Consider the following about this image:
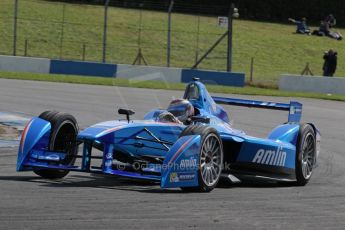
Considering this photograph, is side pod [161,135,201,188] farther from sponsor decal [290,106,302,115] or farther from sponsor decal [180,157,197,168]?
sponsor decal [290,106,302,115]

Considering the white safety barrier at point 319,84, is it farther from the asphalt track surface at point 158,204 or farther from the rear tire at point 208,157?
the rear tire at point 208,157

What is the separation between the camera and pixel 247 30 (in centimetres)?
5009

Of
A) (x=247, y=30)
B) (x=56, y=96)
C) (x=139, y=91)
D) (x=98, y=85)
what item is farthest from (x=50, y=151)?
(x=247, y=30)

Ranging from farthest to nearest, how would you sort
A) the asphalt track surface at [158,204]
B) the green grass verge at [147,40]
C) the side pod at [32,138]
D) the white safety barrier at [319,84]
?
the green grass verge at [147,40] < the white safety barrier at [319,84] < the side pod at [32,138] < the asphalt track surface at [158,204]

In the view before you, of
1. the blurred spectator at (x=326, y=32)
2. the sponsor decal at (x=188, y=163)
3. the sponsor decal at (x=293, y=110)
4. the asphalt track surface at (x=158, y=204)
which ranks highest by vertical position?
the blurred spectator at (x=326, y=32)

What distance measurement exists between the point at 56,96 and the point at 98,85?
530 centimetres

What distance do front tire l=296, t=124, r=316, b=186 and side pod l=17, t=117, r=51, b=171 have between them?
339 centimetres

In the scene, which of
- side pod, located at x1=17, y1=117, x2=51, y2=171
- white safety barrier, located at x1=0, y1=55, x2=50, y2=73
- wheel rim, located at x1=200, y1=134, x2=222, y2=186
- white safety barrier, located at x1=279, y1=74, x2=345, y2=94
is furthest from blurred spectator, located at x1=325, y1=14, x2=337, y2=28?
side pod, located at x1=17, y1=117, x2=51, y2=171

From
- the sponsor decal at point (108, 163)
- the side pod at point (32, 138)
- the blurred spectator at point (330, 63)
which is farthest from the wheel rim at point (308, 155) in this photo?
the blurred spectator at point (330, 63)

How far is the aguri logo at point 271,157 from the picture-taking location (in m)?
10.7

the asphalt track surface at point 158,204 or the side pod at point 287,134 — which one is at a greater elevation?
the side pod at point 287,134

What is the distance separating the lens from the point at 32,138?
9.89m

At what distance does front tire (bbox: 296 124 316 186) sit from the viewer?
11.2m

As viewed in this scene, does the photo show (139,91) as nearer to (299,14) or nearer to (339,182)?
(339,182)
